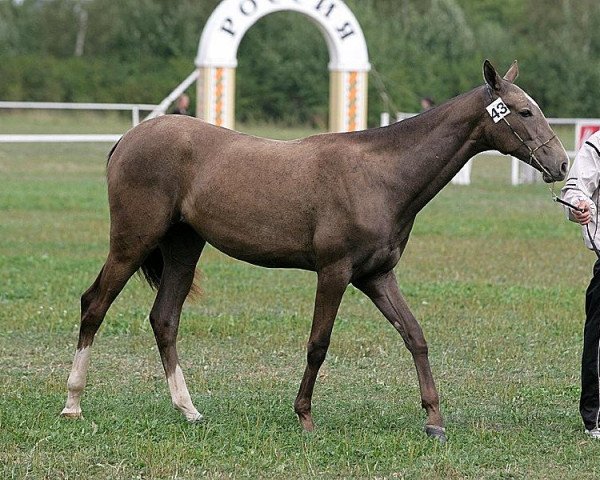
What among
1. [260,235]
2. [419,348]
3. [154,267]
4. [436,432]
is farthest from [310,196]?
[436,432]

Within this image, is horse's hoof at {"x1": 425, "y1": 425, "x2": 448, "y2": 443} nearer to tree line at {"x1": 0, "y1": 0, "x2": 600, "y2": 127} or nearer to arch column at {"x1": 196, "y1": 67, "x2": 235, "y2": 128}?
arch column at {"x1": 196, "y1": 67, "x2": 235, "y2": 128}

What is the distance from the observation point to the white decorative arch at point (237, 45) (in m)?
24.2

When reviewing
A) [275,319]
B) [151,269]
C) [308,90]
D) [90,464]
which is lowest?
[308,90]

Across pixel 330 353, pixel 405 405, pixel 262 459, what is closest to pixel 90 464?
pixel 262 459

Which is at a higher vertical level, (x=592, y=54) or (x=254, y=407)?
(x=254, y=407)

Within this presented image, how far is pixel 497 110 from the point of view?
21.3ft

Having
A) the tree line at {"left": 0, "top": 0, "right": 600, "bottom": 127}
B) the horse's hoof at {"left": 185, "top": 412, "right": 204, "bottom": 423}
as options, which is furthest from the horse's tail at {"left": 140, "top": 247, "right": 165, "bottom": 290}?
the tree line at {"left": 0, "top": 0, "right": 600, "bottom": 127}

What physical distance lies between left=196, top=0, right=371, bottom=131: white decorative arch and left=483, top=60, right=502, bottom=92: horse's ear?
56.9 ft

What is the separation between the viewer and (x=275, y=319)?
1024cm

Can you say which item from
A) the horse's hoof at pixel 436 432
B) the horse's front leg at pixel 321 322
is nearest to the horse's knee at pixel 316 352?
the horse's front leg at pixel 321 322

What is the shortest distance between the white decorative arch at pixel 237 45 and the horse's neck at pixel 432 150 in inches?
672

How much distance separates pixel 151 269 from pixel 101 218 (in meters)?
10.8

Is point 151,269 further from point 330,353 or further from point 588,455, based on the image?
point 588,455

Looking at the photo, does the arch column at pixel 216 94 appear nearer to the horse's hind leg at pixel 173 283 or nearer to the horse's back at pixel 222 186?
the horse's hind leg at pixel 173 283
